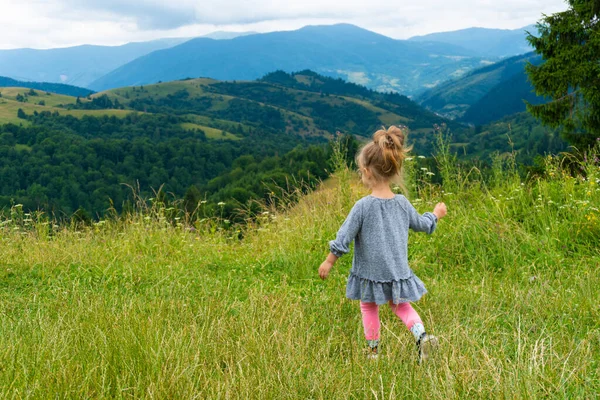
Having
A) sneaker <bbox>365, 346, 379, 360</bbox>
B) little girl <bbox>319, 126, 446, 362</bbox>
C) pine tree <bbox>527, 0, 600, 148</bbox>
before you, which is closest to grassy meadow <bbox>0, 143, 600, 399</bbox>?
sneaker <bbox>365, 346, 379, 360</bbox>

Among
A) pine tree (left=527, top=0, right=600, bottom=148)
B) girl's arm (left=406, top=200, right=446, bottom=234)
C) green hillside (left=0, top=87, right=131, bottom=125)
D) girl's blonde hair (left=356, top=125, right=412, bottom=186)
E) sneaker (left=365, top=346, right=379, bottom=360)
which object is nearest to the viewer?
sneaker (left=365, top=346, right=379, bottom=360)

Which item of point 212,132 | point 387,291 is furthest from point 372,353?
point 212,132

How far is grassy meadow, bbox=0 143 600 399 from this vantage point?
7.45 ft

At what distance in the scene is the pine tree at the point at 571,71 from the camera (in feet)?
47.9

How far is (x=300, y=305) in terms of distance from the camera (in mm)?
3791

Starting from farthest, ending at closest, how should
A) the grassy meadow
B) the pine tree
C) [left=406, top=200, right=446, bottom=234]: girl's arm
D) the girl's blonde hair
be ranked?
the pine tree
[left=406, top=200, right=446, bottom=234]: girl's arm
the girl's blonde hair
the grassy meadow

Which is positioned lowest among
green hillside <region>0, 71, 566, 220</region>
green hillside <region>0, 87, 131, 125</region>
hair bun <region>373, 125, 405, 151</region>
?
green hillside <region>0, 71, 566, 220</region>

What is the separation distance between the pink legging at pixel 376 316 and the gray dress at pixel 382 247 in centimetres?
7

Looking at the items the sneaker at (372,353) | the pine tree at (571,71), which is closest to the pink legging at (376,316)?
the sneaker at (372,353)

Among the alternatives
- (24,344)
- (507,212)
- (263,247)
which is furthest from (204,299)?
(507,212)

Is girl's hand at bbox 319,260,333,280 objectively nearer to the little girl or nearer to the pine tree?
the little girl

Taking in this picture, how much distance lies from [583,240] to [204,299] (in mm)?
3931

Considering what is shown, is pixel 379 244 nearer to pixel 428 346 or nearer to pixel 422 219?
pixel 422 219

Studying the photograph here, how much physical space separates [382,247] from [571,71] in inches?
575
